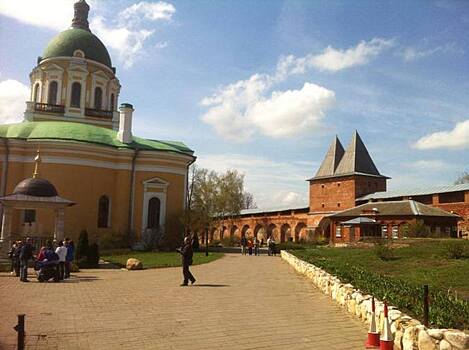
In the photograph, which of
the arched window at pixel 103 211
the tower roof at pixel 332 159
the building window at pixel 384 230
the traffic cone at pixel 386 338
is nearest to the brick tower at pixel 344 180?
the tower roof at pixel 332 159

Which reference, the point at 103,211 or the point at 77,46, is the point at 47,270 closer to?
the point at 103,211

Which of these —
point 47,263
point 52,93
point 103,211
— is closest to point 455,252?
point 47,263

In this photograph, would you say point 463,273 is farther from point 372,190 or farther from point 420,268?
point 372,190

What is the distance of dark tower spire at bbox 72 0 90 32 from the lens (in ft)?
137

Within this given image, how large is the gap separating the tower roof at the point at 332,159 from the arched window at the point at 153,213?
98.3 feet

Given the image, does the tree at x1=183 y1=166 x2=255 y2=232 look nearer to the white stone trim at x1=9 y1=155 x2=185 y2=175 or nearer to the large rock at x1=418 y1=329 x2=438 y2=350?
the white stone trim at x1=9 y1=155 x2=185 y2=175

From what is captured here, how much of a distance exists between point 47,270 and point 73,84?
86.5 feet

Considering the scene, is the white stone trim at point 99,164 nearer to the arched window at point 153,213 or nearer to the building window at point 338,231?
the arched window at point 153,213

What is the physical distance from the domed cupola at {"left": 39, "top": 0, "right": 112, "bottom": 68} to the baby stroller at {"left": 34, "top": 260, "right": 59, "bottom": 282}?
27817mm

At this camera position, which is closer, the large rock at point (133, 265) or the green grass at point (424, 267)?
the green grass at point (424, 267)

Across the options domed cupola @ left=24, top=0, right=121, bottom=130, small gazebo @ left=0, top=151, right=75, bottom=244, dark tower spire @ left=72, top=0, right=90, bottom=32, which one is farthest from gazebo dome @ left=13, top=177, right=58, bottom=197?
dark tower spire @ left=72, top=0, right=90, bottom=32

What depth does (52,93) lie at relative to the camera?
37656mm

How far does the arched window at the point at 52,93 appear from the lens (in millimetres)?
37562

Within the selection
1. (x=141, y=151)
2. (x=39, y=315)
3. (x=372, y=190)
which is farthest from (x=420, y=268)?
(x=372, y=190)
